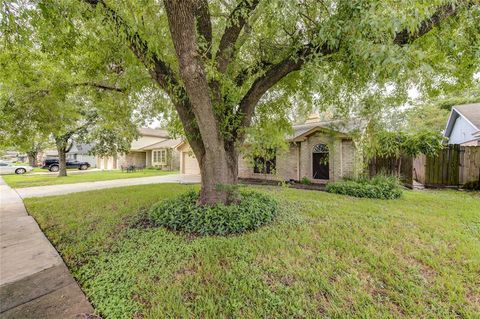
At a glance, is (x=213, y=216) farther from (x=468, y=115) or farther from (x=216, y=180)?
(x=468, y=115)

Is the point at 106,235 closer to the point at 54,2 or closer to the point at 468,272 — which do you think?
the point at 54,2

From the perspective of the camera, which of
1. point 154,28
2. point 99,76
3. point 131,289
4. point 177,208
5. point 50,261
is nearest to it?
point 131,289

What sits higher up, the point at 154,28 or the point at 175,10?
the point at 154,28

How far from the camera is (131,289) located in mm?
2518

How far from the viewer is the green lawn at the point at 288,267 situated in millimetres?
2221

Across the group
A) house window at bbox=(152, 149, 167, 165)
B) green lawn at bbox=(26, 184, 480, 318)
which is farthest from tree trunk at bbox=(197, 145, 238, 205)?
house window at bbox=(152, 149, 167, 165)

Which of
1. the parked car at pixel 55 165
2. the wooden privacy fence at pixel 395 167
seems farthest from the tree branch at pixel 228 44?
the parked car at pixel 55 165

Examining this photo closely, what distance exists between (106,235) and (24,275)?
51.6 inches

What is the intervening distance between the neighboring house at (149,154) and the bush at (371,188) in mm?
16078

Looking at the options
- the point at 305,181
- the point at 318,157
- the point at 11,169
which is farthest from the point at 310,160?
the point at 11,169

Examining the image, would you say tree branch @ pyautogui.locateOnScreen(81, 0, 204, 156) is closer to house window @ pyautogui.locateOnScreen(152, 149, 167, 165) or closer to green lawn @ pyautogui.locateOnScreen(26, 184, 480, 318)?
green lawn @ pyautogui.locateOnScreen(26, 184, 480, 318)

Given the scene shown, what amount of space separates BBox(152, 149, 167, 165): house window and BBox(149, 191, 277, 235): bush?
750 inches

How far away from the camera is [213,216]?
4.23m

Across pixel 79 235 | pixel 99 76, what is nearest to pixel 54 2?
pixel 99 76
